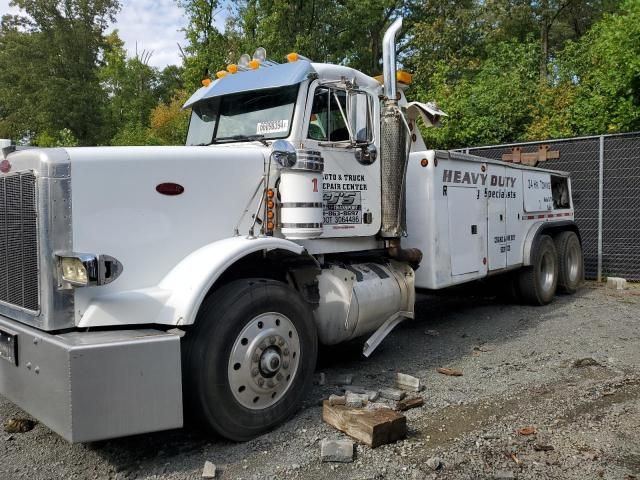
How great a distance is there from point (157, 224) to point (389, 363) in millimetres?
3001

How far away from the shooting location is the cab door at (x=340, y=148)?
Answer: 16.8 feet

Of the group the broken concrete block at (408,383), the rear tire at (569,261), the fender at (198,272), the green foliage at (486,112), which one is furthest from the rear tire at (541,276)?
the green foliage at (486,112)

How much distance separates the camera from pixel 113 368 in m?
3.31

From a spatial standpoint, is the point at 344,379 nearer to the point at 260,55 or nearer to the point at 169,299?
the point at 169,299

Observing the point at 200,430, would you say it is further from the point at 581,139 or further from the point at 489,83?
the point at 489,83

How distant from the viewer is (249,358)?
390 cm

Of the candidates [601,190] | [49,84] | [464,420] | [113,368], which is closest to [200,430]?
[113,368]

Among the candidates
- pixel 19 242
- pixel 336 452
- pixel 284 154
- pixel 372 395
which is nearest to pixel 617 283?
pixel 372 395

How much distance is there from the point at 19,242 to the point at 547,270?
7856 mm

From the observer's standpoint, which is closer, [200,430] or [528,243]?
[200,430]

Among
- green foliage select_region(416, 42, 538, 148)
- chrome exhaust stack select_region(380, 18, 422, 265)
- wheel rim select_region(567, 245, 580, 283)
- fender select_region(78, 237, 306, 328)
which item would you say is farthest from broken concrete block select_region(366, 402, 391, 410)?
green foliage select_region(416, 42, 538, 148)

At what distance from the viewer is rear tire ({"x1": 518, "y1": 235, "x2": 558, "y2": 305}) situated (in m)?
8.70

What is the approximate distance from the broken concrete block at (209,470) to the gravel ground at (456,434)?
0.07 metres

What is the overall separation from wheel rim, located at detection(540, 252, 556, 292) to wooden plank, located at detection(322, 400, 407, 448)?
19.3ft
